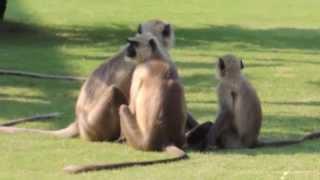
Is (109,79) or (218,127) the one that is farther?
(109,79)

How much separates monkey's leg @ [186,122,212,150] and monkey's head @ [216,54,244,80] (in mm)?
495

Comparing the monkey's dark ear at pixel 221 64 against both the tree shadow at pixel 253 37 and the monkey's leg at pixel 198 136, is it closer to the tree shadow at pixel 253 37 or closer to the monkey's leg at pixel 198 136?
the monkey's leg at pixel 198 136

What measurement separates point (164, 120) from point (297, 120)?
3.01 meters

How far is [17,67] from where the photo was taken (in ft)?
→ 59.9

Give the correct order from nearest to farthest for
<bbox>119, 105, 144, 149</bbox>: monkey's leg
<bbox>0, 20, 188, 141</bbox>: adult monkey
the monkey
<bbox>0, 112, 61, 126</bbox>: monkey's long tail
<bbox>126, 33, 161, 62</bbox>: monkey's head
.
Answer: <bbox>119, 105, 144, 149</bbox>: monkey's leg → <bbox>126, 33, 161, 62</bbox>: monkey's head → <bbox>0, 20, 188, 141</bbox>: adult monkey → the monkey → <bbox>0, 112, 61, 126</bbox>: monkey's long tail

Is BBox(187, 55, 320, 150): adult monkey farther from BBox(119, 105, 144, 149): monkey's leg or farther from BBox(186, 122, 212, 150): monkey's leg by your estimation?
BBox(119, 105, 144, 149): monkey's leg

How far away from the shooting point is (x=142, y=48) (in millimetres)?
9805

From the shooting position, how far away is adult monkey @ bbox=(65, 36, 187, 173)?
9.28 m

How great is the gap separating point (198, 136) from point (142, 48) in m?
1.00

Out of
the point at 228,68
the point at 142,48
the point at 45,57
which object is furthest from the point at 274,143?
the point at 45,57

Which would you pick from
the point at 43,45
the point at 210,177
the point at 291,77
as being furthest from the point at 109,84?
the point at 43,45

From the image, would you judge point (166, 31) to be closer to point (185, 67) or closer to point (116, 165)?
point (116, 165)

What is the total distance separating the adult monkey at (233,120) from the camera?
381 inches

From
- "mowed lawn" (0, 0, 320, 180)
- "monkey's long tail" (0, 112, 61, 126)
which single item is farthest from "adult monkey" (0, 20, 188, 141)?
"monkey's long tail" (0, 112, 61, 126)
